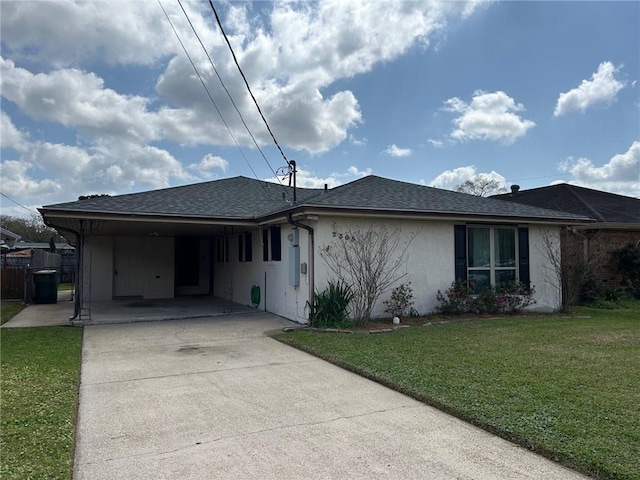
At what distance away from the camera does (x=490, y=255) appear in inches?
446

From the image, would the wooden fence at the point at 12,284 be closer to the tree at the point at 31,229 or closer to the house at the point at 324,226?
the house at the point at 324,226

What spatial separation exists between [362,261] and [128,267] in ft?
33.7

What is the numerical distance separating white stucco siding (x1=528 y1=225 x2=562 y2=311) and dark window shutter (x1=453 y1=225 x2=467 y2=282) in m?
2.21

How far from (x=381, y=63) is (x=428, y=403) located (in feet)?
40.2

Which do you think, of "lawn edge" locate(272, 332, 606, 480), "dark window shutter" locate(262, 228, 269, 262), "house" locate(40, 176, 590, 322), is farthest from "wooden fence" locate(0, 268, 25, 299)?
"lawn edge" locate(272, 332, 606, 480)

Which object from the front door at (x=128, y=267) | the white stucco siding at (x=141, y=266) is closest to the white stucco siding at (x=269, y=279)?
the white stucco siding at (x=141, y=266)

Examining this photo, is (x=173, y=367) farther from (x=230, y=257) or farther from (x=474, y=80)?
(x=474, y=80)

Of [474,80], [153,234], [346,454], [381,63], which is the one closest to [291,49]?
[381,63]

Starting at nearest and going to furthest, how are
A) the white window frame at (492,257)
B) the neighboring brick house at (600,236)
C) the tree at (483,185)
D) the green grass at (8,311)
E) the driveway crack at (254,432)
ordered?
the driveway crack at (254,432) → the green grass at (8,311) → the white window frame at (492,257) → the neighboring brick house at (600,236) → the tree at (483,185)

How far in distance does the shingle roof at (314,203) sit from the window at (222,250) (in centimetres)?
226

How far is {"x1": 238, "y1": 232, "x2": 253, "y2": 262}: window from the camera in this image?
13172 mm

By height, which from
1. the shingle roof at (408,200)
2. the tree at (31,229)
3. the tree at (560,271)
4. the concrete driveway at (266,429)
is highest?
the tree at (31,229)

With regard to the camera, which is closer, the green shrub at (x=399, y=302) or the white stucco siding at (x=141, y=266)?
the green shrub at (x=399, y=302)

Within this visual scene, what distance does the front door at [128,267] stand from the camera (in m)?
16.0
